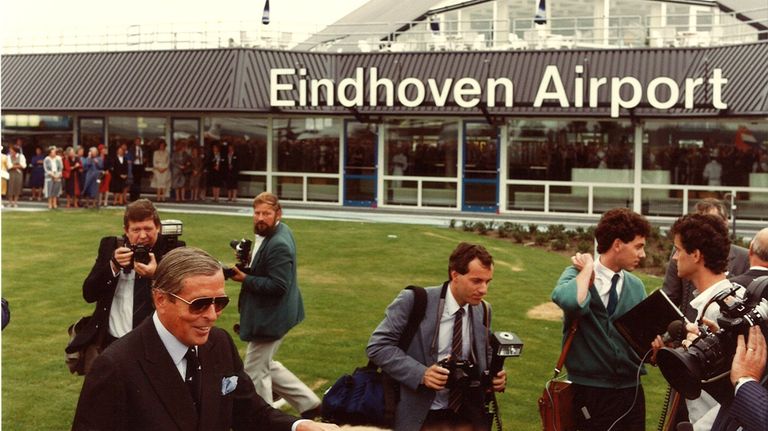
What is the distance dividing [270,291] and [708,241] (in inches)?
150

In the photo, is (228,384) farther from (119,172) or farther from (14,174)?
(14,174)

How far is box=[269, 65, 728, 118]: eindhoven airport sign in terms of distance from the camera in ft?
88.3

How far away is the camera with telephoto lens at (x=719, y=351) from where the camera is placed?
4156 mm

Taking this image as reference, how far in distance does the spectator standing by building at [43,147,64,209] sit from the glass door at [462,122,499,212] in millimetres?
11610

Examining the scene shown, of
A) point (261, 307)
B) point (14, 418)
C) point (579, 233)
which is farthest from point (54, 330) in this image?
point (579, 233)

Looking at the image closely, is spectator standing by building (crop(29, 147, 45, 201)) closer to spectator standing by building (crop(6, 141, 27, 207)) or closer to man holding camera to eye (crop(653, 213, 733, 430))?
spectator standing by building (crop(6, 141, 27, 207))

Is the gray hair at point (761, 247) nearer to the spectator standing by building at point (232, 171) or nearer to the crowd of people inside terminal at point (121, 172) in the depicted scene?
the crowd of people inside terminal at point (121, 172)

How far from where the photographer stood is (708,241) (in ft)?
18.9

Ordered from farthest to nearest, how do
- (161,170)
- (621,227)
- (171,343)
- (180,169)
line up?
(180,169)
(161,170)
(621,227)
(171,343)

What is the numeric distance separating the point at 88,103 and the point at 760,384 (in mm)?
30683

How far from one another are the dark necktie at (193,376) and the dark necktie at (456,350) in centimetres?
243

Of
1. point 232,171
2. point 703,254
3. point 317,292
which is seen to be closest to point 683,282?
point 703,254

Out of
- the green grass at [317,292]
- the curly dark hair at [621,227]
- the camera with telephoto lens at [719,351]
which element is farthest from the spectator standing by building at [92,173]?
the camera with telephoto lens at [719,351]

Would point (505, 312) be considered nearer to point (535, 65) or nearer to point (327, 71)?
point (535, 65)
